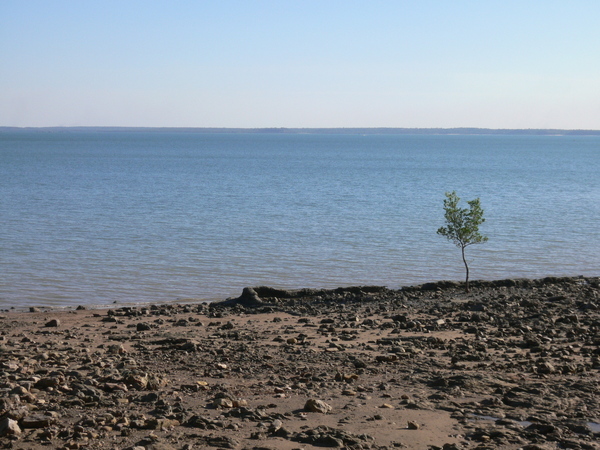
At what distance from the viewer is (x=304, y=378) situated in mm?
12297

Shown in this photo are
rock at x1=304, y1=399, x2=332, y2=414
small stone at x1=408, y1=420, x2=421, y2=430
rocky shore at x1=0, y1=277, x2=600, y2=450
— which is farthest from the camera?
rock at x1=304, y1=399, x2=332, y2=414

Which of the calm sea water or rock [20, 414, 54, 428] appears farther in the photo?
the calm sea water

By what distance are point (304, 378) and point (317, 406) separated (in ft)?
6.05

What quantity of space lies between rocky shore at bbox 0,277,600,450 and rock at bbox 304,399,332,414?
0.11 feet

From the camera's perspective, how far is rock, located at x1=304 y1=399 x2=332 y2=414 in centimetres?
1043

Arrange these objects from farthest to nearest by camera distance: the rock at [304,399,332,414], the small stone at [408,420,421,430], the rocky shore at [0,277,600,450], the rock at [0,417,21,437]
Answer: the rock at [304,399,332,414] < the small stone at [408,420,421,430] < the rocky shore at [0,277,600,450] < the rock at [0,417,21,437]

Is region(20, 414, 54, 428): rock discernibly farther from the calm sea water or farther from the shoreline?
the calm sea water

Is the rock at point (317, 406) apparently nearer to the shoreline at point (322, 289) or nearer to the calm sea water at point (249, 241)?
the shoreline at point (322, 289)

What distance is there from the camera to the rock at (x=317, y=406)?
10.4 metres

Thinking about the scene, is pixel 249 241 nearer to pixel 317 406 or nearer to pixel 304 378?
pixel 304 378

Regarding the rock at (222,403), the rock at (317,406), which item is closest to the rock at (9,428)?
the rock at (222,403)

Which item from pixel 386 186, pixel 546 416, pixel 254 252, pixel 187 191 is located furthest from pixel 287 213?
pixel 546 416

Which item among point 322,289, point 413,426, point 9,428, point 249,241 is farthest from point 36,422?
point 249,241

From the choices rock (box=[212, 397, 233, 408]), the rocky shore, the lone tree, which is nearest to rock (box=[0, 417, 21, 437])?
the rocky shore
